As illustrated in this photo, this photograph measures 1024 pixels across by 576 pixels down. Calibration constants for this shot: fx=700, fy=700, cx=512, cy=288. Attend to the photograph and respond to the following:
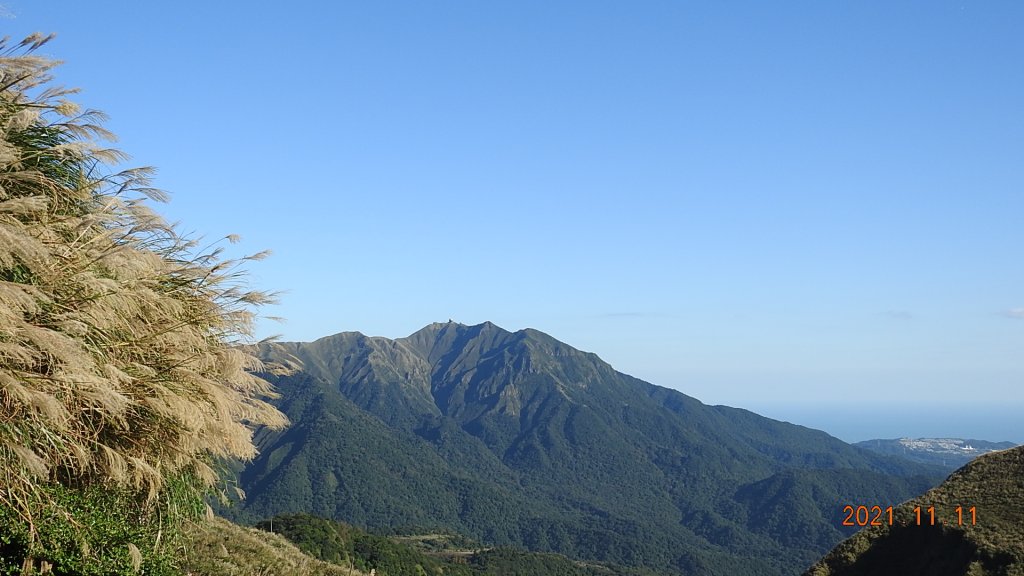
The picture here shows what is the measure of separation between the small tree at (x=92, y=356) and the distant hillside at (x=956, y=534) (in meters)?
23.1

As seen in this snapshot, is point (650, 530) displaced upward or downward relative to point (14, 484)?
downward

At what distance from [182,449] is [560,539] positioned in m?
194

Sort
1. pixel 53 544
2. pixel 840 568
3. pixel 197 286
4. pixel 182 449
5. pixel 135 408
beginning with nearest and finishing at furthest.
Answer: pixel 53 544 < pixel 135 408 < pixel 182 449 < pixel 197 286 < pixel 840 568

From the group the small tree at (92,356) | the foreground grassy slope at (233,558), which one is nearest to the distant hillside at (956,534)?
the foreground grassy slope at (233,558)

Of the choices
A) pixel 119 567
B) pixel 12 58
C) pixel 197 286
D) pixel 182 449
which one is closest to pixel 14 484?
pixel 119 567

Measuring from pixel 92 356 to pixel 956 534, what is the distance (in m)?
27.6

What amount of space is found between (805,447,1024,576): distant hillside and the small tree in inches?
909

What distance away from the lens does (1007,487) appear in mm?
26844

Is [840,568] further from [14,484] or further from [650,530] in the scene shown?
[650,530]

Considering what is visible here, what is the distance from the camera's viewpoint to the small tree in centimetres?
597
